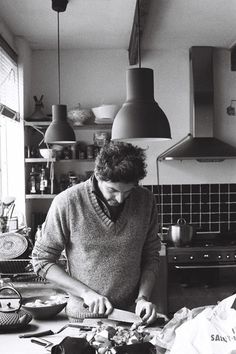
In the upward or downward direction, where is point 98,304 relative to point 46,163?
downward

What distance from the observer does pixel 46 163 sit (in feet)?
16.9

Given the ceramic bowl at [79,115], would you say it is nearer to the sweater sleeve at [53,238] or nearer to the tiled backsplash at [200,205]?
the tiled backsplash at [200,205]

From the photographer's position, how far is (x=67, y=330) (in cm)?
207

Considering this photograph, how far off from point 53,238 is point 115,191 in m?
0.38

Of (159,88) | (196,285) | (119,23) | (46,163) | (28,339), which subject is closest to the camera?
(28,339)

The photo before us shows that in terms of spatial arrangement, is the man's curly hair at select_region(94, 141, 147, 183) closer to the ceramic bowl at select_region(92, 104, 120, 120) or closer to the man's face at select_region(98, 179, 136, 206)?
→ the man's face at select_region(98, 179, 136, 206)

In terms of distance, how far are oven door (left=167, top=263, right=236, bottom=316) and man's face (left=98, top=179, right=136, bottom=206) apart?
8.20ft

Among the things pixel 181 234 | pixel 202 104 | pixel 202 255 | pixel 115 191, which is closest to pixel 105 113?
pixel 202 104

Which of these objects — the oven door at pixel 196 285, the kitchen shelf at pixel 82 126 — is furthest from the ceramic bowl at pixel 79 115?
the oven door at pixel 196 285

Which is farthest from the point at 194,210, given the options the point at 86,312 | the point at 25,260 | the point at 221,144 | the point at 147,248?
the point at 86,312

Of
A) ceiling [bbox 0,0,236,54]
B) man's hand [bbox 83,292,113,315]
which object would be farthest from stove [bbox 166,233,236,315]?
man's hand [bbox 83,292,113,315]

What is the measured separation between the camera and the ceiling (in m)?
3.93

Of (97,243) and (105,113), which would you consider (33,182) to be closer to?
(105,113)

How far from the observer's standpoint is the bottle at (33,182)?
4977 mm
